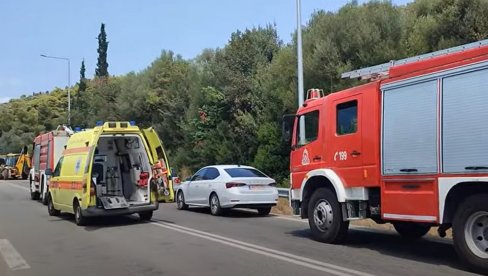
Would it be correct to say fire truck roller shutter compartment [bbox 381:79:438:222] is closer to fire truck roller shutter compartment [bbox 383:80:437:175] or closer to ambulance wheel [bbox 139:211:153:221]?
fire truck roller shutter compartment [bbox 383:80:437:175]

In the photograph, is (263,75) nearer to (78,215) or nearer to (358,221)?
(358,221)

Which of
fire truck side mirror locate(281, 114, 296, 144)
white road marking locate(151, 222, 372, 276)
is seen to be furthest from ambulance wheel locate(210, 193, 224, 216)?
fire truck side mirror locate(281, 114, 296, 144)

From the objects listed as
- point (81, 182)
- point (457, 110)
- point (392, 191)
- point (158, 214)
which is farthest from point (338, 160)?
point (158, 214)

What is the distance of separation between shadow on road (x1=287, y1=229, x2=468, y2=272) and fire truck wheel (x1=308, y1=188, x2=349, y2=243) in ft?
1.06

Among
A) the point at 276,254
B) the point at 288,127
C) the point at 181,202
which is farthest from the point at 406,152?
the point at 181,202

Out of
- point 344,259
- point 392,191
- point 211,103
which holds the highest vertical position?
point 211,103

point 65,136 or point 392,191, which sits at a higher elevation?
point 65,136

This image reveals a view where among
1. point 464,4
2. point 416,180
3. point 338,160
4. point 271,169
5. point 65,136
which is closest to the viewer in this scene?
point 416,180

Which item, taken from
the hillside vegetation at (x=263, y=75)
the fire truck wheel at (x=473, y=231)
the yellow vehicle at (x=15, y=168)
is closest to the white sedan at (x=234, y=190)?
A: the hillside vegetation at (x=263, y=75)

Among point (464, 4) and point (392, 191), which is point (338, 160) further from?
point (464, 4)

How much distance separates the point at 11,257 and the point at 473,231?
25.3ft

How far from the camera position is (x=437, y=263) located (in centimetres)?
892

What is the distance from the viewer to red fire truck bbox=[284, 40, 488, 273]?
27.0ft

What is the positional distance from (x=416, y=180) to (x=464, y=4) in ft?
38.6
